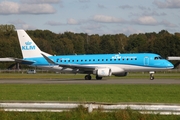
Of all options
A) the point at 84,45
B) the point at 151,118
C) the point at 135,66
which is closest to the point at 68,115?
the point at 151,118

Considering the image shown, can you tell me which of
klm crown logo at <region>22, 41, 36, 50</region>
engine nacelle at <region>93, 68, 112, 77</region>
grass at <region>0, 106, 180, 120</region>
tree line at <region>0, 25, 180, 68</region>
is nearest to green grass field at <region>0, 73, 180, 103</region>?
grass at <region>0, 106, 180, 120</region>

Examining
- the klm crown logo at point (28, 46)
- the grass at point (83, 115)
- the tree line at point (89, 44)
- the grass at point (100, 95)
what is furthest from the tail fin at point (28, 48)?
the tree line at point (89, 44)

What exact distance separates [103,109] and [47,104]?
181 cm

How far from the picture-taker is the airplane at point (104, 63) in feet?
170

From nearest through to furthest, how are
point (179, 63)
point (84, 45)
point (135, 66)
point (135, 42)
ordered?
point (135, 66) → point (179, 63) → point (135, 42) → point (84, 45)

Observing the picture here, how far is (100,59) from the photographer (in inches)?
2116

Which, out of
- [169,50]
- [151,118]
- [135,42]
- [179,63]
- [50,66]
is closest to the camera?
[151,118]

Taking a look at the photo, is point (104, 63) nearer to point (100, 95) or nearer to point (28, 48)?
point (28, 48)

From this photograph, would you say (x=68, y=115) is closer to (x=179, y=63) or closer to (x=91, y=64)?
(x=91, y=64)

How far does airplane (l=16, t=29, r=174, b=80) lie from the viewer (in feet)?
170

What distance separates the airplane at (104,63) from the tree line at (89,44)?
70.6 m

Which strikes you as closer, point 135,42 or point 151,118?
point 151,118

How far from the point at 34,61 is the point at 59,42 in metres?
107

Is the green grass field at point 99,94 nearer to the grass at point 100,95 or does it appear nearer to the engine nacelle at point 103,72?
the grass at point 100,95
